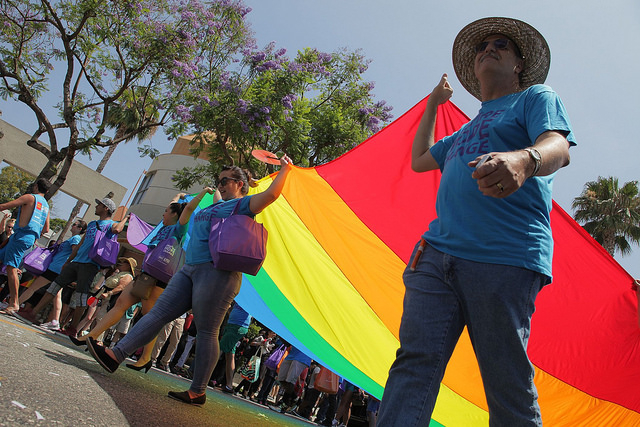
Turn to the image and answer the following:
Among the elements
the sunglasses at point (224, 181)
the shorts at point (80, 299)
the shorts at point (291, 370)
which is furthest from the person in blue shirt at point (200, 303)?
the shorts at point (291, 370)

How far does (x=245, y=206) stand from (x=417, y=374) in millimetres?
2101

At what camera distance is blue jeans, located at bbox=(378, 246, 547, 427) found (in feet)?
4.99

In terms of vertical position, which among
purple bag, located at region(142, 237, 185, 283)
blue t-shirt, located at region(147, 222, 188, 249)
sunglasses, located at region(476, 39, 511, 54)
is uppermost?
sunglasses, located at region(476, 39, 511, 54)

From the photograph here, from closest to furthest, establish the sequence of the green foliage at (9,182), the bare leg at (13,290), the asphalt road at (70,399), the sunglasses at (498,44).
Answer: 1. the asphalt road at (70,399)
2. the sunglasses at (498,44)
3. the bare leg at (13,290)
4. the green foliage at (9,182)

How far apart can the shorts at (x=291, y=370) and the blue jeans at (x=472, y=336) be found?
6.79 meters

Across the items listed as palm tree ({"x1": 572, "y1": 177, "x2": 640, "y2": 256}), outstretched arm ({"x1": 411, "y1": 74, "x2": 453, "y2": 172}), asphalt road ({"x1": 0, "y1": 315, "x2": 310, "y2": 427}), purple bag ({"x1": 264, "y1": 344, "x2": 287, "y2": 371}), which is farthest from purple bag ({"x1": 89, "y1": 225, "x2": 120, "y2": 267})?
palm tree ({"x1": 572, "y1": 177, "x2": 640, "y2": 256})

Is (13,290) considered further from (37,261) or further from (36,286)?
(37,261)

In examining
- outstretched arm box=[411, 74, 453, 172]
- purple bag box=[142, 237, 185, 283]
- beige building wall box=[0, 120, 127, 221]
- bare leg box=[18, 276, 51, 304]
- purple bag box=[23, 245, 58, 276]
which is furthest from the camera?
beige building wall box=[0, 120, 127, 221]

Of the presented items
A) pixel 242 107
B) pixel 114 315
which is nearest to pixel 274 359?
pixel 114 315

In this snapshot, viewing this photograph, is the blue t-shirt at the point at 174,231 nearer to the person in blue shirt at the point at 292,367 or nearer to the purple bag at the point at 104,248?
the purple bag at the point at 104,248

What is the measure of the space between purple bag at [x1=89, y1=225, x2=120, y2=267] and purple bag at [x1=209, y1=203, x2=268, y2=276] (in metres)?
3.68

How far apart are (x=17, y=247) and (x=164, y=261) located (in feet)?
10.4

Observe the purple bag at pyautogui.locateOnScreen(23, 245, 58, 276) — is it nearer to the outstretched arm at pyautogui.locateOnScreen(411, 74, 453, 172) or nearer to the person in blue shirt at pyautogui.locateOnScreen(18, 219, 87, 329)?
the person in blue shirt at pyautogui.locateOnScreen(18, 219, 87, 329)

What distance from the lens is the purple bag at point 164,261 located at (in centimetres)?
428
